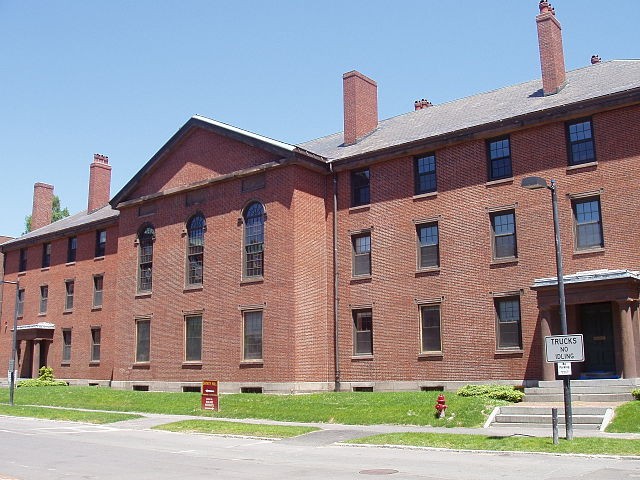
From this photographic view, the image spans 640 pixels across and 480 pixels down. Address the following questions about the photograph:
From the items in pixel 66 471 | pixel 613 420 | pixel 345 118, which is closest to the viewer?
pixel 66 471

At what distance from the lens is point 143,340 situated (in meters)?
36.3

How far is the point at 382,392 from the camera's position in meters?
28.2

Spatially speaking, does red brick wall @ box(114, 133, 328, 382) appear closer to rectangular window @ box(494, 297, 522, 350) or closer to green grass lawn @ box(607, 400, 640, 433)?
rectangular window @ box(494, 297, 522, 350)

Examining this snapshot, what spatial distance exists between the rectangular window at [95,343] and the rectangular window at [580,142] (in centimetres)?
2910

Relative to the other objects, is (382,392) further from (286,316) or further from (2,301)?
(2,301)

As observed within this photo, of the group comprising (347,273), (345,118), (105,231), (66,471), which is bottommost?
(66,471)

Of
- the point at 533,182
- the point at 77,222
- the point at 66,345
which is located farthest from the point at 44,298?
the point at 533,182

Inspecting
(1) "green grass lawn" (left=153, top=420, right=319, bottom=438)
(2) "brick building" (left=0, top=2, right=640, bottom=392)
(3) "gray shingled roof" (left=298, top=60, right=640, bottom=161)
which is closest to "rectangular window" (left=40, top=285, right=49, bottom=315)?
(2) "brick building" (left=0, top=2, right=640, bottom=392)

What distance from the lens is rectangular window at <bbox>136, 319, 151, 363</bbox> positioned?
36062 millimetres

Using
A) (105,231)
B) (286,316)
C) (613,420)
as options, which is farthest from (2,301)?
(613,420)

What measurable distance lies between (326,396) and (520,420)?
9.24 meters

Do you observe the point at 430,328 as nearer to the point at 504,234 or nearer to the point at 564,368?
the point at 504,234

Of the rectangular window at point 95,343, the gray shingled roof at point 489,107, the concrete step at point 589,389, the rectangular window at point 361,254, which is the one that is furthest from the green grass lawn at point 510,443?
the rectangular window at point 95,343

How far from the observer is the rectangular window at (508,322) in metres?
26.3
